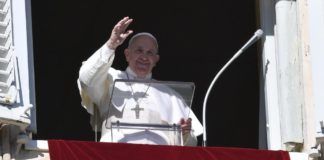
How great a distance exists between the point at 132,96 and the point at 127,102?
4cm

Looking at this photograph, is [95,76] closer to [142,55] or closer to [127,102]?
[127,102]

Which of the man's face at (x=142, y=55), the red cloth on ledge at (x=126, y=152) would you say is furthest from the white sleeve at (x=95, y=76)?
the red cloth on ledge at (x=126, y=152)

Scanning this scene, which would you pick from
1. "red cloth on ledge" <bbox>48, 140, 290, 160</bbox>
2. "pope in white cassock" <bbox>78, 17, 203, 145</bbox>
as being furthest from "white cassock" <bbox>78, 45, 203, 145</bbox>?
"red cloth on ledge" <bbox>48, 140, 290, 160</bbox>

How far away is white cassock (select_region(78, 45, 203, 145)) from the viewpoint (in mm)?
9820

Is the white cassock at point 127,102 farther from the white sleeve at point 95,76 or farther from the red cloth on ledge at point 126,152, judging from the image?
the red cloth on ledge at point 126,152

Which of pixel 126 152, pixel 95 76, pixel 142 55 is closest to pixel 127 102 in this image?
pixel 95 76

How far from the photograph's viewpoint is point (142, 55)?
33.4 ft

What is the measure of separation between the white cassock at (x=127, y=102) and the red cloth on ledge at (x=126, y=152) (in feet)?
0.93

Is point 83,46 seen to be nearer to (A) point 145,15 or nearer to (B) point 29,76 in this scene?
(A) point 145,15

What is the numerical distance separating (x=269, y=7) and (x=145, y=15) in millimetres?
1949

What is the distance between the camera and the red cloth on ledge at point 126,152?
372 inches

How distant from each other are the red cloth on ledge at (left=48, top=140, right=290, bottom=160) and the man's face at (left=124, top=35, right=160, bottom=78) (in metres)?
0.74

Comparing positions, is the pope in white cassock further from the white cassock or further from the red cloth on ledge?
the red cloth on ledge

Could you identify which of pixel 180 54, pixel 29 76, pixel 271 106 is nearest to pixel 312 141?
pixel 271 106
